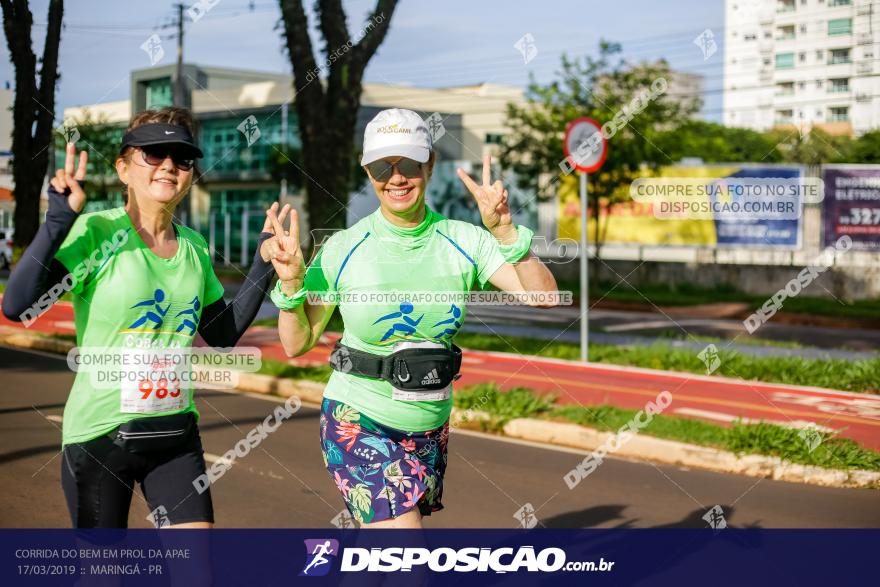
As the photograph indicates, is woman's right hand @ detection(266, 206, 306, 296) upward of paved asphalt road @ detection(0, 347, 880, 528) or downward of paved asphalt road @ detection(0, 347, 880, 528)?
upward

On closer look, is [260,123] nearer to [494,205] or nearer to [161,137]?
[161,137]

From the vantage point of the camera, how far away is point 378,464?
331cm

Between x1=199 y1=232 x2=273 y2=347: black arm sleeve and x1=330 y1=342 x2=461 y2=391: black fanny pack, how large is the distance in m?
0.40

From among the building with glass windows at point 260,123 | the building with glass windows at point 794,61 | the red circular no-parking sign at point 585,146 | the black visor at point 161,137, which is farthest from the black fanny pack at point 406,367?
the building with glass windows at point 794,61

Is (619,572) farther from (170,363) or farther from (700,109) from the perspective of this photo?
(700,109)

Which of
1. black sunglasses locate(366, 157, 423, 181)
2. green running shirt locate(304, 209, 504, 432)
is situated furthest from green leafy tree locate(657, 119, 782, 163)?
black sunglasses locate(366, 157, 423, 181)

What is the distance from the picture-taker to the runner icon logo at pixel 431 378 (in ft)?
11.1

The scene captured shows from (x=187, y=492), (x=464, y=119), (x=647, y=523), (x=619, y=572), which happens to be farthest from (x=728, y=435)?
(x=464, y=119)

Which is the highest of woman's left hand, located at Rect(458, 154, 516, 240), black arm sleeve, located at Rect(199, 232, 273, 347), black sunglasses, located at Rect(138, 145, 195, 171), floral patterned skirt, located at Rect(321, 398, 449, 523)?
black sunglasses, located at Rect(138, 145, 195, 171)

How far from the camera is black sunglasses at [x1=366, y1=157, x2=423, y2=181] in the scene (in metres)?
3.43

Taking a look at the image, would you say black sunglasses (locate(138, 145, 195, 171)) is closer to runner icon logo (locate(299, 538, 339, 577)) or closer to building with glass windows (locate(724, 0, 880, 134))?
runner icon logo (locate(299, 538, 339, 577))

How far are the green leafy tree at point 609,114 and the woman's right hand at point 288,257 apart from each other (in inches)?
928

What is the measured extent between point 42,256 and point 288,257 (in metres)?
0.75

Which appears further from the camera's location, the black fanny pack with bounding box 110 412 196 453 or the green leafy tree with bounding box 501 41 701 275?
the green leafy tree with bounding box 501 41 701 275
